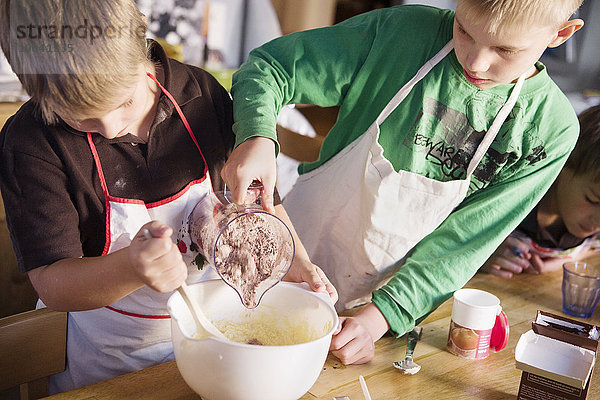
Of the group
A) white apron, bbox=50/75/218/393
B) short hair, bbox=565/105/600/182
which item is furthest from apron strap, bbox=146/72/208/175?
short hair, bbox=565/105/600/182

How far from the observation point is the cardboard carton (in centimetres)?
67

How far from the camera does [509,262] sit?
1.10 metres

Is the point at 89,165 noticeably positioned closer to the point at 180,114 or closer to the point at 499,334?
the point at 180,114

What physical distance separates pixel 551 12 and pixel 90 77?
506 millimetres

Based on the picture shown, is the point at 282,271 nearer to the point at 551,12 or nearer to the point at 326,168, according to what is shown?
the point at 326,168

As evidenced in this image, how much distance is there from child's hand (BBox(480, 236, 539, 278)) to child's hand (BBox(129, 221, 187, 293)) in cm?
71

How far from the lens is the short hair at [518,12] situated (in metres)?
0.67

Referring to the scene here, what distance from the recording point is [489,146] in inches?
33.5

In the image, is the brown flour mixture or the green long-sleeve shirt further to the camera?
the green long-sleeve shirt

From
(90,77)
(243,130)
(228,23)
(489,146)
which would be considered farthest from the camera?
(228,23)

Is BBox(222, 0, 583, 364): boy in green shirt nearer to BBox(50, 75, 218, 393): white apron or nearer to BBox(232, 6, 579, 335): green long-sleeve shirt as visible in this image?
BBox(232, 6, 579, 335): green long-sleeve shirt

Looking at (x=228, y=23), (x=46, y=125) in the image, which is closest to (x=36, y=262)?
(x=46, y=125)

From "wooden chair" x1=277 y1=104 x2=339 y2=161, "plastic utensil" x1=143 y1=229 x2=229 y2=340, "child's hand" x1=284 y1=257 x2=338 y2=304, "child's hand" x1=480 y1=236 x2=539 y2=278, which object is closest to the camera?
"plastic utensil" x1=143 y1=229 x2=229 y2=340

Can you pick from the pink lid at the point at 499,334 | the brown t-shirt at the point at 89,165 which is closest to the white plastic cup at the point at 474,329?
the pink lid at the point at 499,334
